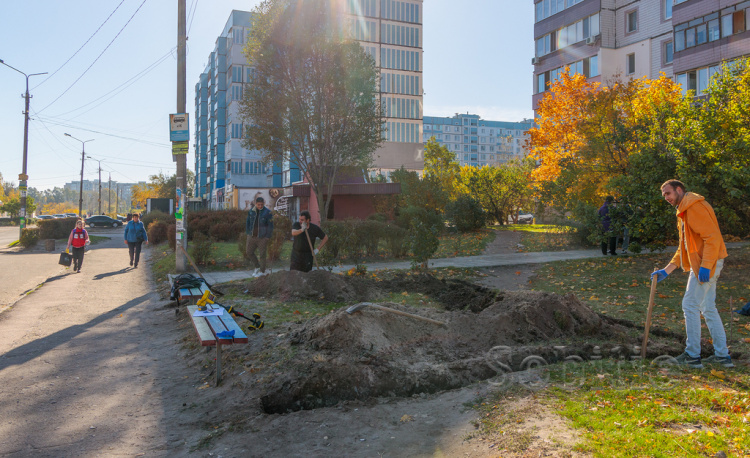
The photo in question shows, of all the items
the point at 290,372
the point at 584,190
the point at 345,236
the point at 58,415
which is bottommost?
the point at 58,415

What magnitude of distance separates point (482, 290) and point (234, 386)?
197 inches

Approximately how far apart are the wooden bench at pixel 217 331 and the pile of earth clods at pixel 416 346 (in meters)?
0.54

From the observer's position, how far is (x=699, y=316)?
5316 millimetres

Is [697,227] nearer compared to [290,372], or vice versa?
[290,372]

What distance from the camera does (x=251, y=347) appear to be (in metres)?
6.13

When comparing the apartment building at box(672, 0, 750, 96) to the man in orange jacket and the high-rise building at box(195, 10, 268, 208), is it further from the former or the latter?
the high-rise building at box(195, 10, 268, 208)

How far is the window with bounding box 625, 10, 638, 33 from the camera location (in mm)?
38344

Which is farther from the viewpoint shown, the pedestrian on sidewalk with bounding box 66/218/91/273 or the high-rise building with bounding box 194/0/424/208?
the high-rise building with bounding box 194/0/424/208

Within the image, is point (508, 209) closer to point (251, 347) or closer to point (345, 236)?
point (345, 236)

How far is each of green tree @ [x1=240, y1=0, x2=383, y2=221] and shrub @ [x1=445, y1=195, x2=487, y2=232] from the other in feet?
18.6

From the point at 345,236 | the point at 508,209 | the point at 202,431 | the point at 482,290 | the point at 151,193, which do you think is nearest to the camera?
the point at 202,431

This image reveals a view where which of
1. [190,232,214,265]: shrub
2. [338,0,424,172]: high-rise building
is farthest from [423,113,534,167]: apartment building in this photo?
[190,232,214,265]: shrub

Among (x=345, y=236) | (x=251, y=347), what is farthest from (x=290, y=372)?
(x=345, y=236)

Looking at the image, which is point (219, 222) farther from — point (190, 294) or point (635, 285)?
point (635, 285)
